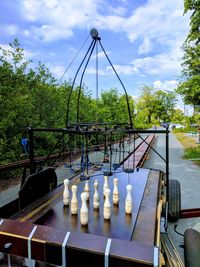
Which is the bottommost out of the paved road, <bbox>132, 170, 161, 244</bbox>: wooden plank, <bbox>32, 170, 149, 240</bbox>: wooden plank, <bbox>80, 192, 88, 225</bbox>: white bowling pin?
the paved road

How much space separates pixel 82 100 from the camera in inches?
447

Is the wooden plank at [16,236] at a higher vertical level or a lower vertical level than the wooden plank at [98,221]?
higher

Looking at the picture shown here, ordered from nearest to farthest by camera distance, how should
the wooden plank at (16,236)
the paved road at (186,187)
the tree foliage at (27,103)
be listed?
the wooden plank at (16,236)
the paved road at (186,187)
the tree foliage at (27,103)

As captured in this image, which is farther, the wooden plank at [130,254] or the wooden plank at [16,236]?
the wooden plank at [16,236]

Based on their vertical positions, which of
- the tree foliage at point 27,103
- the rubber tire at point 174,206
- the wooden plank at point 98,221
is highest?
the tree foliage at point 27,103

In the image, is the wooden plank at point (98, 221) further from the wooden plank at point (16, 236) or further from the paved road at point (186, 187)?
the paved road at point (186, 187)

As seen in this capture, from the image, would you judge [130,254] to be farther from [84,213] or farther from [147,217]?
[147,217]

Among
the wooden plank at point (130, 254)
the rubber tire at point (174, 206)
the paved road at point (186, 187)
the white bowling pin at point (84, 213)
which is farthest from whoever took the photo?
the rubber tire at point (174, 206)

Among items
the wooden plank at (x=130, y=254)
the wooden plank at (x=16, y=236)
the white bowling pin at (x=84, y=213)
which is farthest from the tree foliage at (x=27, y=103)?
the wooden plank at (x=130, y=254)

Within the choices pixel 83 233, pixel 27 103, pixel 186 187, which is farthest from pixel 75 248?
pixel 27 103

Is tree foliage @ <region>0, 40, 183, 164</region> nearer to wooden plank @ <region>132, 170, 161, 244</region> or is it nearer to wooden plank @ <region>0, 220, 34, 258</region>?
wooden plank @ <region>132, 170, 161, 244</region>

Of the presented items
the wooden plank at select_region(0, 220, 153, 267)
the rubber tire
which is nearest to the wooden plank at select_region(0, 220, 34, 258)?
the wooden plank at select_region(0, 220, 153, 267)

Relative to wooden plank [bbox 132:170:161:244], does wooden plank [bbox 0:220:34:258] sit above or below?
above

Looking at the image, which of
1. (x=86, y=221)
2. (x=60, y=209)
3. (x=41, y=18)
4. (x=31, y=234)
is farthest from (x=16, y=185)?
(x=41, y=18)
